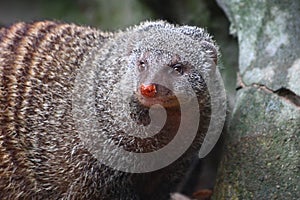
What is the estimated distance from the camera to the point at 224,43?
3.83 meters

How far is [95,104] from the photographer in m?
2.78

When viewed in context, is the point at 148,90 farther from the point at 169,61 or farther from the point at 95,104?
the point at 95,104

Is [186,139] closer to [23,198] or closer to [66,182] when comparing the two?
[66,182]

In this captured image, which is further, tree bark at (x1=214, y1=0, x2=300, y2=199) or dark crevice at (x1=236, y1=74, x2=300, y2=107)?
dark crevice at (x1=236, y1=74, x2=300, y2=107)

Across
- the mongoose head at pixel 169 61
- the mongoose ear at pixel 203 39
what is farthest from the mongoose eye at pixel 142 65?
the mongoose ear at pixel 203 39

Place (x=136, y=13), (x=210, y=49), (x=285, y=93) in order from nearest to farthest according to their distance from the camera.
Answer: (x=210, y=49) → (x=285, y=93) → (x=136, y=13)

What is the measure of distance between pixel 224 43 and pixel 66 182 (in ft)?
5.02

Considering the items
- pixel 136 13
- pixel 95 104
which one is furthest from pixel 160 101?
pixel 136 13

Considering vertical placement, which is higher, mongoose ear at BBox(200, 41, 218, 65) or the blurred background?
the blurred background

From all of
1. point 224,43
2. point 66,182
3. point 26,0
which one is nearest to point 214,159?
point 224,43

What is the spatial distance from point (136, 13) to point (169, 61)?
2.05m

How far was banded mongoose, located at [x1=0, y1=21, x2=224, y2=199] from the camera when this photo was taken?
264cm

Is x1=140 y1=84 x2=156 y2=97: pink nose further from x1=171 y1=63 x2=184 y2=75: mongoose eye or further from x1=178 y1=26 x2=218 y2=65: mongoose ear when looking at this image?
x1=178 y1=26 x2=218 y2=65: mongoose ear

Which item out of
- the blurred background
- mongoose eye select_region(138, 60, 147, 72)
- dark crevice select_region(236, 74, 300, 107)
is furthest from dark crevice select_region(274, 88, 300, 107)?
mongoose eye select_region(138, 60, 147, 72)
